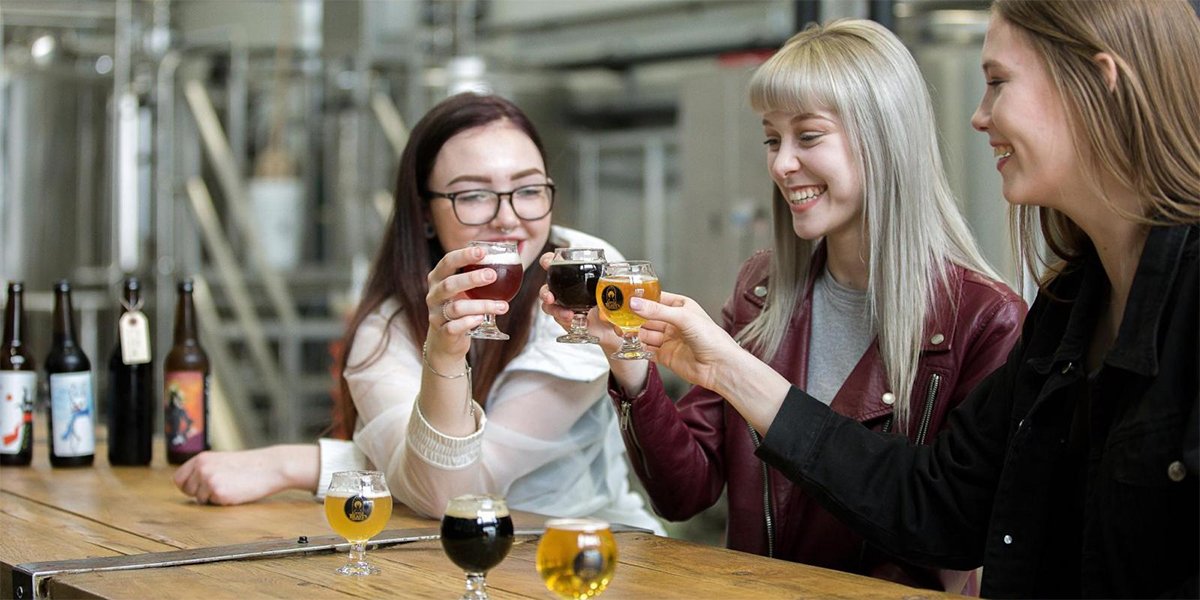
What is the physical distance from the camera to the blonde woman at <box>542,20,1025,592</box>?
7.23 feet

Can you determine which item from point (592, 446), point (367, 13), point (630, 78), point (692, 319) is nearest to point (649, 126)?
point (630, 78)

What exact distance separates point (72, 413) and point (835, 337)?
1.64 meters

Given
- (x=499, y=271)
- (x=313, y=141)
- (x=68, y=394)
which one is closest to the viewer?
(x=499, y=271)

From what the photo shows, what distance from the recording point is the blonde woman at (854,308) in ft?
7.23

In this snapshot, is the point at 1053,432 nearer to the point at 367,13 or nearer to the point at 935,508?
the point at 935,508

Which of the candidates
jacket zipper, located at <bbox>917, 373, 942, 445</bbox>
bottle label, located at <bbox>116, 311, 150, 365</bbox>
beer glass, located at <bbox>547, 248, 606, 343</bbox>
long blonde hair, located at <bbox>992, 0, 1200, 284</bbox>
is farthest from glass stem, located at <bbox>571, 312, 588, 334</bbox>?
bottle label, located at <bbox>116, 311, 150, 365</bbox>

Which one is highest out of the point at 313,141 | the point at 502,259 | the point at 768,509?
the point at 313,141


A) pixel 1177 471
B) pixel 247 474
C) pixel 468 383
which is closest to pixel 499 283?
pixel 468 383

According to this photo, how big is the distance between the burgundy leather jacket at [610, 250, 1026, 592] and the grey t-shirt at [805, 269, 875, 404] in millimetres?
21

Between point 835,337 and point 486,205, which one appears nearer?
point 835,337

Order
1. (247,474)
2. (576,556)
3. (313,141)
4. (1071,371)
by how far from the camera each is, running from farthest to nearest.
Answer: (313,141), (247,474), (1071,371), (576,556)

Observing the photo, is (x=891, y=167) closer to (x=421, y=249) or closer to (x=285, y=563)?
(x=421, y=249)

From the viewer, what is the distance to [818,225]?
226 centimetres

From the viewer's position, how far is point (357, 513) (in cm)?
186
